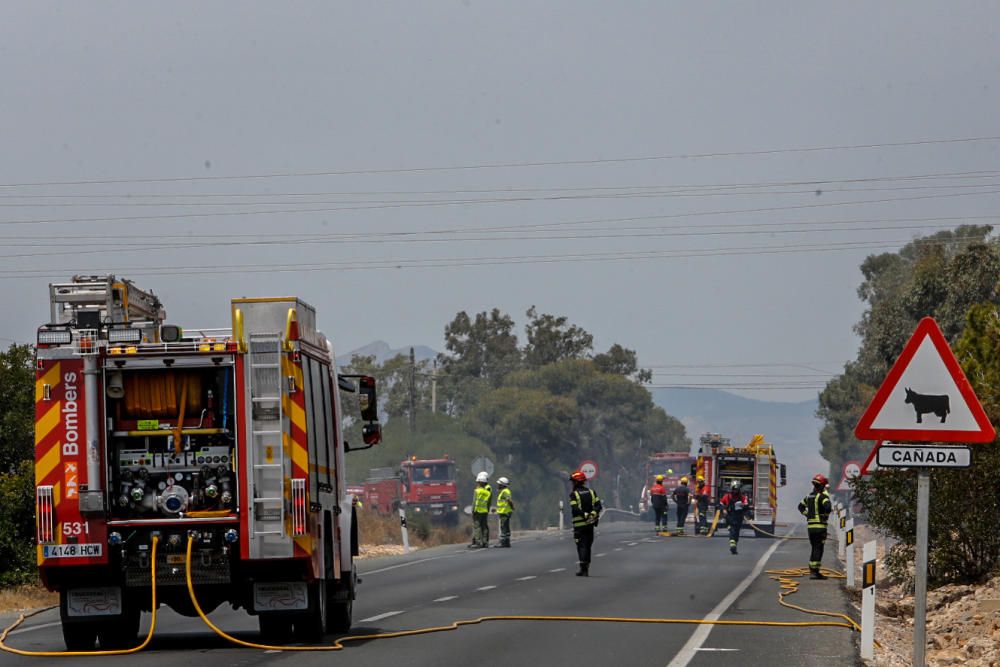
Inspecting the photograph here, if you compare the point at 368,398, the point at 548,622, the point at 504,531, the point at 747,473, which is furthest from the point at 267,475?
the point at 747,473

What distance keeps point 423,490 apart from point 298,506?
53376 millimetres

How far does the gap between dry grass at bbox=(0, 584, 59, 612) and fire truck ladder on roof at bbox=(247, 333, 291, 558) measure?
8838mm

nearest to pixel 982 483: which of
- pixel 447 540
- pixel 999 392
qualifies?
pixel 999 392

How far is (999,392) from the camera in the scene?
1975 cm

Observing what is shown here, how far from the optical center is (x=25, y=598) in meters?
22.0

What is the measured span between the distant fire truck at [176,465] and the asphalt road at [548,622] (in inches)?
24.2

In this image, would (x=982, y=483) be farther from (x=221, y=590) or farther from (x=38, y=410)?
(x=38, y=410)

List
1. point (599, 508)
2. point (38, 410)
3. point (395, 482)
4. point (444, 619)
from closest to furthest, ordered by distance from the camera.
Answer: point (38, 410), point (444, 619), point (599, 508), point (395, 482)

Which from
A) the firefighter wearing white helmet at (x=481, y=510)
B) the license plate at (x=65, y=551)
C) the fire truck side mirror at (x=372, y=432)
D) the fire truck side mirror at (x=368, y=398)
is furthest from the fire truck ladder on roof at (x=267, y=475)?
the firefighter wearing white helmet at (x=481, y=510)

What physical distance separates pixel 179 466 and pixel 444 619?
174 inches

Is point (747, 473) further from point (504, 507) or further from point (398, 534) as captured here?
point (504, 507)

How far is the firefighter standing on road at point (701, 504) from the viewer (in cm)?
4566

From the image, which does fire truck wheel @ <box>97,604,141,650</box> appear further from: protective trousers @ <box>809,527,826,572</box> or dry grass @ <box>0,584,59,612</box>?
protective trousers @ <box>809,527,826,572</box>

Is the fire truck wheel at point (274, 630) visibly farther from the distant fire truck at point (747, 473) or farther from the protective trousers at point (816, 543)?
the distant fire truck at point (747, 473)
